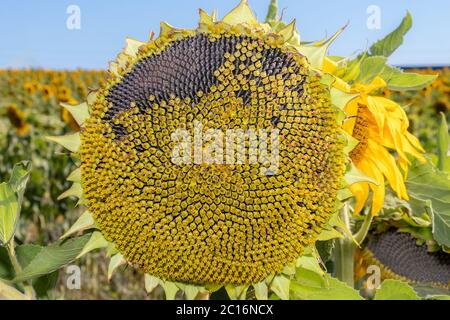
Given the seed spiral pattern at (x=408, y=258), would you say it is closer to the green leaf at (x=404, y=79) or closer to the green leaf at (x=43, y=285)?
the green leaf at (x=404, y=79)

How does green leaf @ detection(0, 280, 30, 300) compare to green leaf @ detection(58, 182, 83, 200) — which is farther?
green leaf @ detection(0, 280, 30, 300)

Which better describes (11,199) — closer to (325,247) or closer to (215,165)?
(215,165)

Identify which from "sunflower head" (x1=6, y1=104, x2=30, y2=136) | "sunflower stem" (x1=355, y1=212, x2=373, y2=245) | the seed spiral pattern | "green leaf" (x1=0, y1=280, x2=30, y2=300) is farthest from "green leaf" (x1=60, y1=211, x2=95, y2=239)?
"sunflower head" (x1=6, y1=104, x2=30, y2=136)

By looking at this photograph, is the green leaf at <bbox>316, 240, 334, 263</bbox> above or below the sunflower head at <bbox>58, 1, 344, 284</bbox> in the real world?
below

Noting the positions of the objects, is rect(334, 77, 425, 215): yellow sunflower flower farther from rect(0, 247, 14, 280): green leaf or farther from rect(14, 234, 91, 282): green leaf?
rect(0, 247, 14, 280): green leaf

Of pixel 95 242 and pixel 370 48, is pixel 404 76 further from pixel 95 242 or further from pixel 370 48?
pixel 95 242

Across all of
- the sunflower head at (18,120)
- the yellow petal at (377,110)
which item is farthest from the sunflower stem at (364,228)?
the sunflower head at (18,120)
